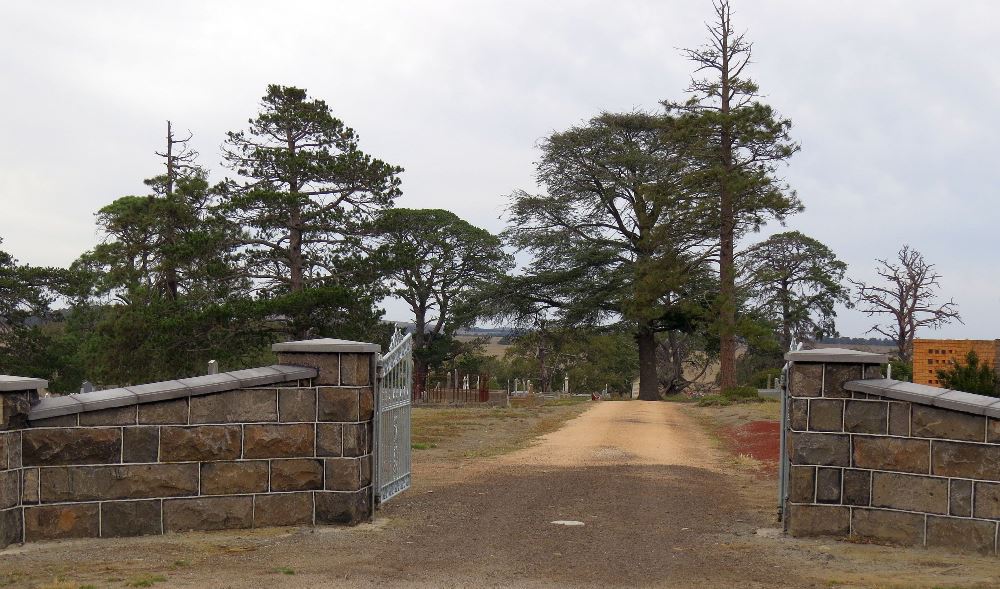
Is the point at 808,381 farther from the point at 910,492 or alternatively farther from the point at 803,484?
the point at 910,492

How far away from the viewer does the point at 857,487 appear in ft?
31.0

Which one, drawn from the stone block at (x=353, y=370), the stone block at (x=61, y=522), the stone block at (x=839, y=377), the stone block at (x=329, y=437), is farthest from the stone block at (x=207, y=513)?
the stone block at (x=839, y=377)

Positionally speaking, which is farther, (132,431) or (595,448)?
(595,448)

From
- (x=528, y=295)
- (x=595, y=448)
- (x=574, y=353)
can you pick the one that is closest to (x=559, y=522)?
(x=595, y=448)

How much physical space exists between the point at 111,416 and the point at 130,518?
0.95 meters

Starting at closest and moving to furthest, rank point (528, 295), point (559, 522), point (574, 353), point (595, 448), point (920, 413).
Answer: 1. point (920, 413)
2. point (559, 522)
3. point (595, 448)
4. point (528, 295)
5. point (574, 353)

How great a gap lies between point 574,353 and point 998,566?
56.3 meters

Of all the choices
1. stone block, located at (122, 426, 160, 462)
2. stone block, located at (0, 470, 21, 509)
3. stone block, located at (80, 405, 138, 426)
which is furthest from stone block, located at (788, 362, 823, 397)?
stone block, located at (0, 470, 21, 509)

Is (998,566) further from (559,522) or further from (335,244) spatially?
(335,244)

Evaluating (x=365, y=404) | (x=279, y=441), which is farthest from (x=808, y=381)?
(x=279, y=441)

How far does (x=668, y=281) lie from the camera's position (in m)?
37.1

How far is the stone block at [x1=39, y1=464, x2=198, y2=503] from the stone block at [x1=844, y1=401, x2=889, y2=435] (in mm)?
6099

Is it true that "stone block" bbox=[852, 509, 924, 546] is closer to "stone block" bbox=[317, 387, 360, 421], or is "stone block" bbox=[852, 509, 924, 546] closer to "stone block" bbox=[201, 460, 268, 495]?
"stone block" bbox=[317, 387, 360, 421]

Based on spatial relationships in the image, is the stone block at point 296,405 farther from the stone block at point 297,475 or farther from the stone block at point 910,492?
the stone block at point 910,492
